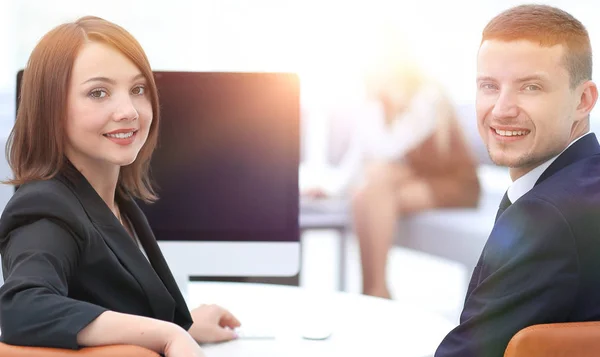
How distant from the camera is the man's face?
1357 mm

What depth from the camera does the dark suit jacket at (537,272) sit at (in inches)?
46.2

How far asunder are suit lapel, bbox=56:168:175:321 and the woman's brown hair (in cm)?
5

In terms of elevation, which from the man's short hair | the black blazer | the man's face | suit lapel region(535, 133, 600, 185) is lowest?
the black blazer

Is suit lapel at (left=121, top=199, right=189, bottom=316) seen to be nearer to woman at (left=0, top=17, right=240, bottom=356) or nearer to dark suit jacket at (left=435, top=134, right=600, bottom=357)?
woman at (left=0, top=17, right=240, bottom=356)

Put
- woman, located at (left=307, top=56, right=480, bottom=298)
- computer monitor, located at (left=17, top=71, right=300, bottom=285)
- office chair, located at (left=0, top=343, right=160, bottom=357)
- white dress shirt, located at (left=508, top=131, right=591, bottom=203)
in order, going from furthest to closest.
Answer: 1. woman, located at (left=307, top=56, right=480, bottom=298)
2. computer monitor, located at (left=17, top=71, right=300, bottom=285)
3. white dress shirt, located at (left=508, top=131, right=591, bottom=203)
4. office chair, located at (left=0, top=343, right=160, bottom=357)

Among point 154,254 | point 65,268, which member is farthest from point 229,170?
point 65,268

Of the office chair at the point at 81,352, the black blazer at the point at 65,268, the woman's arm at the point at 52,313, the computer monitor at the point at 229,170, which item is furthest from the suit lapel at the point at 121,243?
the computer monitor at the point at 229,170

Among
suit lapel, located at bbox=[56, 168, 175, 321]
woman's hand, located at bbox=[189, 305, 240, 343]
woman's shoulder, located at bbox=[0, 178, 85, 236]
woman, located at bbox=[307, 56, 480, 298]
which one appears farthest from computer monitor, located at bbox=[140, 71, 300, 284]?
woman, located at bbox=[307, 56, 480, 298]

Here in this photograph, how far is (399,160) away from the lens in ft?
13.2

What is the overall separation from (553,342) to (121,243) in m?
0.70

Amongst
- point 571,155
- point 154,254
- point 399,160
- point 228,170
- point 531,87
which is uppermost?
point 531,87

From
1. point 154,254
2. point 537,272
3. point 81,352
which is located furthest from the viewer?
point 154,254

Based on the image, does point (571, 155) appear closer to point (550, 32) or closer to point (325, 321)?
point (550, 32)

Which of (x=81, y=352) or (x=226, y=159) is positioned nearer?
(x=81, y=352)
